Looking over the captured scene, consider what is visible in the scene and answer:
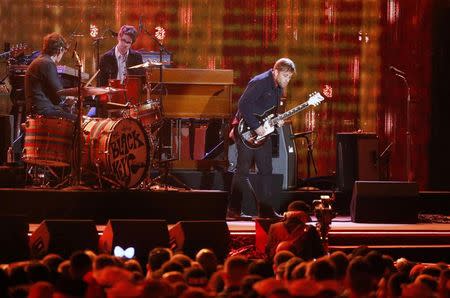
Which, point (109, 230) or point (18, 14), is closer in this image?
point (109, 230)

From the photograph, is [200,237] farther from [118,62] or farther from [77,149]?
[118,62]

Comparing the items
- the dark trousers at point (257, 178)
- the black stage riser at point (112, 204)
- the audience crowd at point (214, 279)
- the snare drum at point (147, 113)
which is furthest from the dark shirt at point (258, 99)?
the audience crowd at point (214, 279)

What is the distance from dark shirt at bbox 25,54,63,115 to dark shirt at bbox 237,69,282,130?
2.31 meters

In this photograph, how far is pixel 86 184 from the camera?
12461 mm

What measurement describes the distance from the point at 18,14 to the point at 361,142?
5645mm

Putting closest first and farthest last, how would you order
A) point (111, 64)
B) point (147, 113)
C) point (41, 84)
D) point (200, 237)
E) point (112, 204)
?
point (200, 237) < point (112, 204) < point (41, 84) < point (147, 113) < point (111, 64)

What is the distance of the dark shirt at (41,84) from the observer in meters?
12.5

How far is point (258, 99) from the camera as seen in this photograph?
13.2m

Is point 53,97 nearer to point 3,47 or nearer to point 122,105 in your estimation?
point 122,105

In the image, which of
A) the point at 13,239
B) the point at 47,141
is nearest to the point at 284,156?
the point at 47,141

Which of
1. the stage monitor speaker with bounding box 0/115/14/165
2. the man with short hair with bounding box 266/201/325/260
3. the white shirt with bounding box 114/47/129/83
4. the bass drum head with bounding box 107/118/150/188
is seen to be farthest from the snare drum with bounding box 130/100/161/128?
the man with short hair with bounding box 266/201/325/260

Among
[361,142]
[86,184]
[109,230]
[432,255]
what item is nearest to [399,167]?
[361,142]

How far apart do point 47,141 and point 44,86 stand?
42.4 inches

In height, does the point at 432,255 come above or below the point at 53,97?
below
